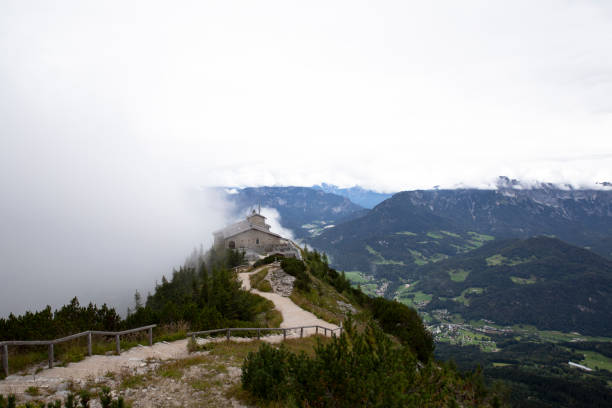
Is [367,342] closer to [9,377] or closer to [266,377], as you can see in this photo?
[266,377]

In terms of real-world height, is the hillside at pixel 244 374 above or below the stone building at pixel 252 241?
below

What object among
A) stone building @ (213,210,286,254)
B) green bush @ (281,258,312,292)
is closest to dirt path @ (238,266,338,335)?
green bush @ (281,258,312,292)

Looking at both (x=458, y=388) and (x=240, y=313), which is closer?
(x=458, y=388)

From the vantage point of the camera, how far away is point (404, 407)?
5.52 m

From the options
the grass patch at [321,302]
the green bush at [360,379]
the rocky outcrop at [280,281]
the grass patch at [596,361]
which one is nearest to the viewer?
the green bush at [360,379]

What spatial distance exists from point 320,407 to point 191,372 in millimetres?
6119

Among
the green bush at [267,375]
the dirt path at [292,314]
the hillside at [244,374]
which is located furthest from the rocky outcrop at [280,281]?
the green bush at [267,375]

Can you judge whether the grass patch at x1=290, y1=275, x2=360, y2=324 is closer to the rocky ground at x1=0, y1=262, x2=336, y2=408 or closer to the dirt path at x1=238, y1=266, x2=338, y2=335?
the dirt path at x1=238, y1=266, x2=338, y2=335

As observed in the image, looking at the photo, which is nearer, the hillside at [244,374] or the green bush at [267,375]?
the hillside at [244,374]

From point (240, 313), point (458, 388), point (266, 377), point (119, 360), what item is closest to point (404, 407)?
point (266, 377)

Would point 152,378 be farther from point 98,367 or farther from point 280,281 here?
point 280,281

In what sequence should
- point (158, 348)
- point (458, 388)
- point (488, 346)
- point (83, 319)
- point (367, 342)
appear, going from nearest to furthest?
point (367, 342) → point (458, 388) → point (158, 348) → point (83, 319) → point (488, 346)

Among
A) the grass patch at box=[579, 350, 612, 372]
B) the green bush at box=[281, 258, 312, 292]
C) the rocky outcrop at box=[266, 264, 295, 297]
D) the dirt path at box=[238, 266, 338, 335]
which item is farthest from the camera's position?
the grass patch at box=[579, 350, 612, 372]

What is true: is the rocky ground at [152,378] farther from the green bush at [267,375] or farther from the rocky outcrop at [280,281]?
the rocky outcrop at [280,281]
